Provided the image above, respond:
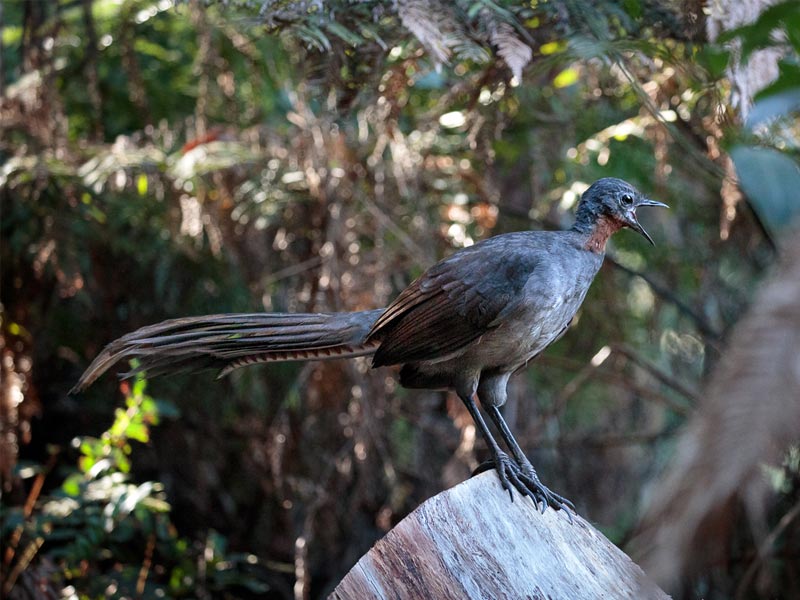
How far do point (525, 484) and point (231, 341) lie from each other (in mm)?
1062

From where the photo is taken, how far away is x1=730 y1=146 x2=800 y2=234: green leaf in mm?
1721

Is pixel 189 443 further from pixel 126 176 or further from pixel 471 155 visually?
pixel 471 155

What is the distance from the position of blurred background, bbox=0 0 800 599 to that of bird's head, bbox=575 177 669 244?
0.38 meters

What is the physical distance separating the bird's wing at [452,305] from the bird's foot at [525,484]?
0.40 m

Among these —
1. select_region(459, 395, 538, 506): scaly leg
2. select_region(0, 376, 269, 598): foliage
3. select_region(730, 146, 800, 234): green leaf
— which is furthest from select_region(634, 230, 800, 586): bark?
select_region(0, 376, 269, 598): foliage

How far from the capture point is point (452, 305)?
286 cm

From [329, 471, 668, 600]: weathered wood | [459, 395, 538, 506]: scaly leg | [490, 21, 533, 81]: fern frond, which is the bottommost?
[459, 395, 538, 506]: scaly leg

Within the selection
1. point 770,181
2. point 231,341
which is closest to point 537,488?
point 231,341

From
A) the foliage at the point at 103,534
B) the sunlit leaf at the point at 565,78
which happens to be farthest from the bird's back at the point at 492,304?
the sunlit leaf at the point at 565,78

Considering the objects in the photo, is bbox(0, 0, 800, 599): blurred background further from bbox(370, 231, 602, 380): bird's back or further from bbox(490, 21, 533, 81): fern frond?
bbox(370, 231, 602, 380): bird's back

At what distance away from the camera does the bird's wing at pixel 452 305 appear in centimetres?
280

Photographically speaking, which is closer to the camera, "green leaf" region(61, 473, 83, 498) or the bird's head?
the bird's head

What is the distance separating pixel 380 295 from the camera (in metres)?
4.06

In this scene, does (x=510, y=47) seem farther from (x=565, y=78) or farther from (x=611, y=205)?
(x=565, y=78)
